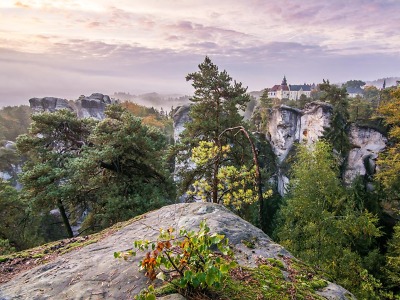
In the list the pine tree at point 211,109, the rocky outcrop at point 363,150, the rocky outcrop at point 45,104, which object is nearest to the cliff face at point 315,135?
the rocky outcrop at point 363,150

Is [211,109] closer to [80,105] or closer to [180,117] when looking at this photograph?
[180,117]

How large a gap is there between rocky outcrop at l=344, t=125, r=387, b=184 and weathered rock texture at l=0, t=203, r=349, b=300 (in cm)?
3092

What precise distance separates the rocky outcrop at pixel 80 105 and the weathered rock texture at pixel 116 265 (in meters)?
57.3

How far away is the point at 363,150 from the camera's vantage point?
32.6m

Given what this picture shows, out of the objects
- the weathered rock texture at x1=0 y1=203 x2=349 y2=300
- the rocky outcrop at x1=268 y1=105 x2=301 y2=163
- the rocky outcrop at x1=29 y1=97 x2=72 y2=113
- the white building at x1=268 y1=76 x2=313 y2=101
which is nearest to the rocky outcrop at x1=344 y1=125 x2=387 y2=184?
the rocky outcrop at x1=268 y1=105 x2=301 y2=163

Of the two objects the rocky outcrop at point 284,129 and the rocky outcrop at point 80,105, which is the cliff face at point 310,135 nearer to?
the rocky outcrop at point 284,129

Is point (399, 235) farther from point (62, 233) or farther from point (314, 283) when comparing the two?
point (62, 233)

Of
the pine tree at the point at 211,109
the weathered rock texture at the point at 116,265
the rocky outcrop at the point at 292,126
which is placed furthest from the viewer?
the rocky outcrop at the point at 292,126

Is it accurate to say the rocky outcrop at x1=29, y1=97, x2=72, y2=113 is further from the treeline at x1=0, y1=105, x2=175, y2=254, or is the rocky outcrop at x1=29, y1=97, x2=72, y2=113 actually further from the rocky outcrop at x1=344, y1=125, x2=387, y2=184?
the rocky outcrop at x1=344, y1=125, x2=387, y2=184

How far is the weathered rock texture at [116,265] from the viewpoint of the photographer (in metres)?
3.58

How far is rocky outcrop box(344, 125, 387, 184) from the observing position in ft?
104

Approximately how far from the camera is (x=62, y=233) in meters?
26.9

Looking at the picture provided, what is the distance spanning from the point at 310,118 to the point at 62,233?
3358 cm

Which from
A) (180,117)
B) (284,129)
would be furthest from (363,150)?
(180,117)
